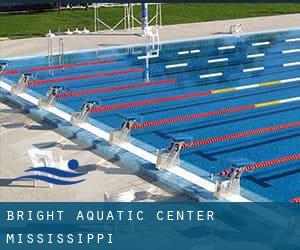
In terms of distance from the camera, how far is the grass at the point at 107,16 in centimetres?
2264

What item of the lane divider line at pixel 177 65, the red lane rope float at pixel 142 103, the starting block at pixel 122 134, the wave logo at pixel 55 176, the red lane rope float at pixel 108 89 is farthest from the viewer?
the lane divider line at pixel 177 65

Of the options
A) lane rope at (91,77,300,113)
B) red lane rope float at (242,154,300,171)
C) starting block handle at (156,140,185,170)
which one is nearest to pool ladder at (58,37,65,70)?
lane rope at (91,77,300,113)

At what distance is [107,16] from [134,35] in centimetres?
482

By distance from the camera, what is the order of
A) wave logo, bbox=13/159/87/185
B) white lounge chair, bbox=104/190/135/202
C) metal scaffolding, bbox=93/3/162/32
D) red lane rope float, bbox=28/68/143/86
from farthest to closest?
metal scaffolding, bbox=93/3/162/32 → red lane rope float, bbox=28/68/143/86 → wave logo, bbox=13/159/87/185 → white lounge chair, bbox=104/190/135/202

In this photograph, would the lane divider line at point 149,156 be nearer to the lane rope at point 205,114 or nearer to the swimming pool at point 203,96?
the swimming pool at point 203,96

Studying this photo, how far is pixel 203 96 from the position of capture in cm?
1334

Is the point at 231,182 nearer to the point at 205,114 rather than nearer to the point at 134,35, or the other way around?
the point at 205,114

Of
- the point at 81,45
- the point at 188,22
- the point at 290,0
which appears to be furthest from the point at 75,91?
the point at 188,22

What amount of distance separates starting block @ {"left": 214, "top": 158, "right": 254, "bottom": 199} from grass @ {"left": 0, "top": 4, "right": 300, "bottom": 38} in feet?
48.3

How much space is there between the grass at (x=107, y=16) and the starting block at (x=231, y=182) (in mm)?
14714

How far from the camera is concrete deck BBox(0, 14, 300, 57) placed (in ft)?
61.0

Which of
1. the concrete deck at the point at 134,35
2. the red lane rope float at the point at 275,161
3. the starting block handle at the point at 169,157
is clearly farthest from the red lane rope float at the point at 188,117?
the concrete deck at the point at 134,35

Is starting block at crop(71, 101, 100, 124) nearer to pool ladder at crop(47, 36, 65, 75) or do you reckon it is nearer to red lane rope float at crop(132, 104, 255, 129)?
red lane rope float at crop(132, 104, 255, 129)

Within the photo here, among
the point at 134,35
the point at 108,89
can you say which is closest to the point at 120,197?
the point at 108,89
